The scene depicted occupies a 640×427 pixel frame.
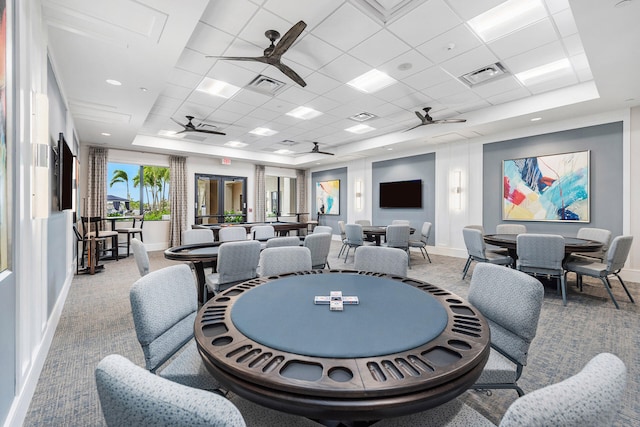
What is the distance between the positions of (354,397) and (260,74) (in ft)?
13.8

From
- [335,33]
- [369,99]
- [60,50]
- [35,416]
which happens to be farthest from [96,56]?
[369,99]

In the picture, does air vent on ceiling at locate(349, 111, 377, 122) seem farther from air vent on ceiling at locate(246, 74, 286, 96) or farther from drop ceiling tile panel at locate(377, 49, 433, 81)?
air vent on ceiling at locate(246, 74, 286, 96)

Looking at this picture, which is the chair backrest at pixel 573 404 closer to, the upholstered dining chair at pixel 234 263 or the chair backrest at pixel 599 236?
the upholstered dining chair at pixel 234 263

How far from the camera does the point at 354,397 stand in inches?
30.6

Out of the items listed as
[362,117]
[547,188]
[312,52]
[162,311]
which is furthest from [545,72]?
[162,311]

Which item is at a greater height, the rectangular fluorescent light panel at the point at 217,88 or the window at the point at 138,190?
the rectangular fluorescent light panel at the point at 217,88

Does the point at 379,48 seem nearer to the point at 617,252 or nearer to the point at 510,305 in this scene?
the point at 510,305

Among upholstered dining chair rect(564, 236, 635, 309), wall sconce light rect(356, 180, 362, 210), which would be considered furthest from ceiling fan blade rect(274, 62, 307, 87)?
wall sconce light rect(356, 180, 362, 210)

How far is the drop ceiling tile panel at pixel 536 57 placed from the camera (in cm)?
342

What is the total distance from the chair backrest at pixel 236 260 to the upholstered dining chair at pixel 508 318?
6.75 ft

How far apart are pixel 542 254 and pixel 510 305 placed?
8.82 feet

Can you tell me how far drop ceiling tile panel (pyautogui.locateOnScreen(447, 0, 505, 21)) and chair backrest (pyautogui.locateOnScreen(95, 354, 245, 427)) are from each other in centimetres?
347

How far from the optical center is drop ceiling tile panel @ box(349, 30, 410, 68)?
127 inches

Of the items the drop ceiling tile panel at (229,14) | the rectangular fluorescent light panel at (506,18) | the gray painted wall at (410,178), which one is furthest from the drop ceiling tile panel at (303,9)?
the gray painted wall at (410,178)
